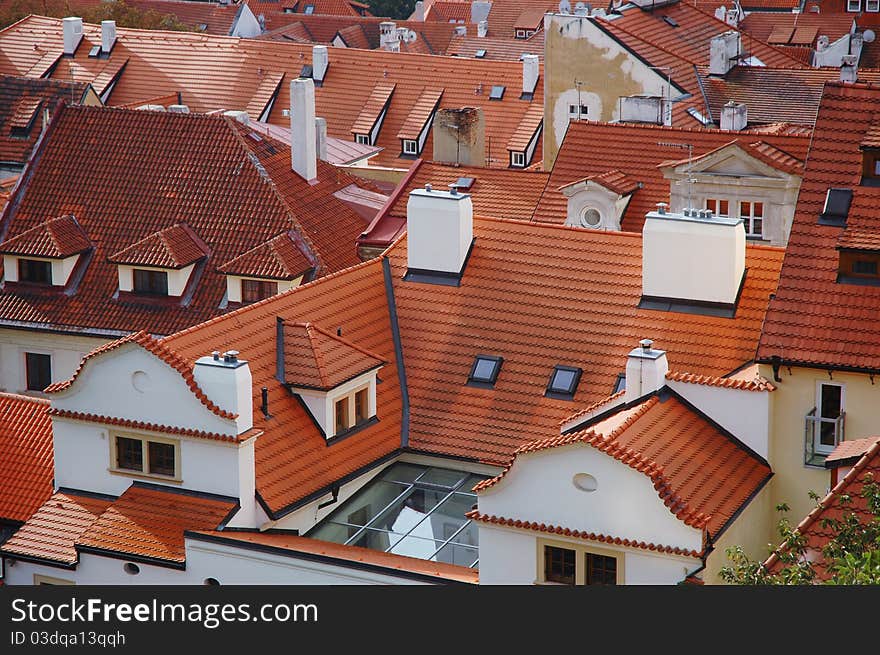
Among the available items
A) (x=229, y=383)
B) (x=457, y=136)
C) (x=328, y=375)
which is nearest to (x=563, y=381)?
(x=328, y=375)

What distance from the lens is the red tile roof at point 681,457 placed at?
35.4 m

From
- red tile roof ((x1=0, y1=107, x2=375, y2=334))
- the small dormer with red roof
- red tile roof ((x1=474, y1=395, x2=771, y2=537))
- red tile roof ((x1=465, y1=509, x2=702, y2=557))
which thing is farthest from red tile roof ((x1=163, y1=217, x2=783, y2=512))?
red tile roof ((x1=0, y1=107, x2=375, y2=334))

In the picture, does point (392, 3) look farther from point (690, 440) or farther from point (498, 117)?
point (690, 440)

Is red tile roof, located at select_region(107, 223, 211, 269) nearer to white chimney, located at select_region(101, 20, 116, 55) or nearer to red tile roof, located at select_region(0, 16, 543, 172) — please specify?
red tile roof, located at select_region(0, 16, 543, 172)

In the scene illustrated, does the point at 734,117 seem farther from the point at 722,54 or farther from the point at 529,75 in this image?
the point at 529,75

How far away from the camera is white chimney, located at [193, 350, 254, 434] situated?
38906 millimetres

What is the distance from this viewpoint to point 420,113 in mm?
86062

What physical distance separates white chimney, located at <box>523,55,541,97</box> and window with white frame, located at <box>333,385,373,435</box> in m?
44.4

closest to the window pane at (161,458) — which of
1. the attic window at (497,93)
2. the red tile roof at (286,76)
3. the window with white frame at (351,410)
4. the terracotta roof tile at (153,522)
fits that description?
the terracotta roof tile at (153,522)

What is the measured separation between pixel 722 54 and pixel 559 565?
4120 centimetres

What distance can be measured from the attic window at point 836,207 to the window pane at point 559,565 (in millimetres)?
9348

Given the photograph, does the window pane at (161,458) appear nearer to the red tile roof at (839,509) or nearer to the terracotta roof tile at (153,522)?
the terracotta roof tile at (153,522)

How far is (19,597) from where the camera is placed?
2600 cm

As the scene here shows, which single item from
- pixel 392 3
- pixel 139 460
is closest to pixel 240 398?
pixel 139 460
